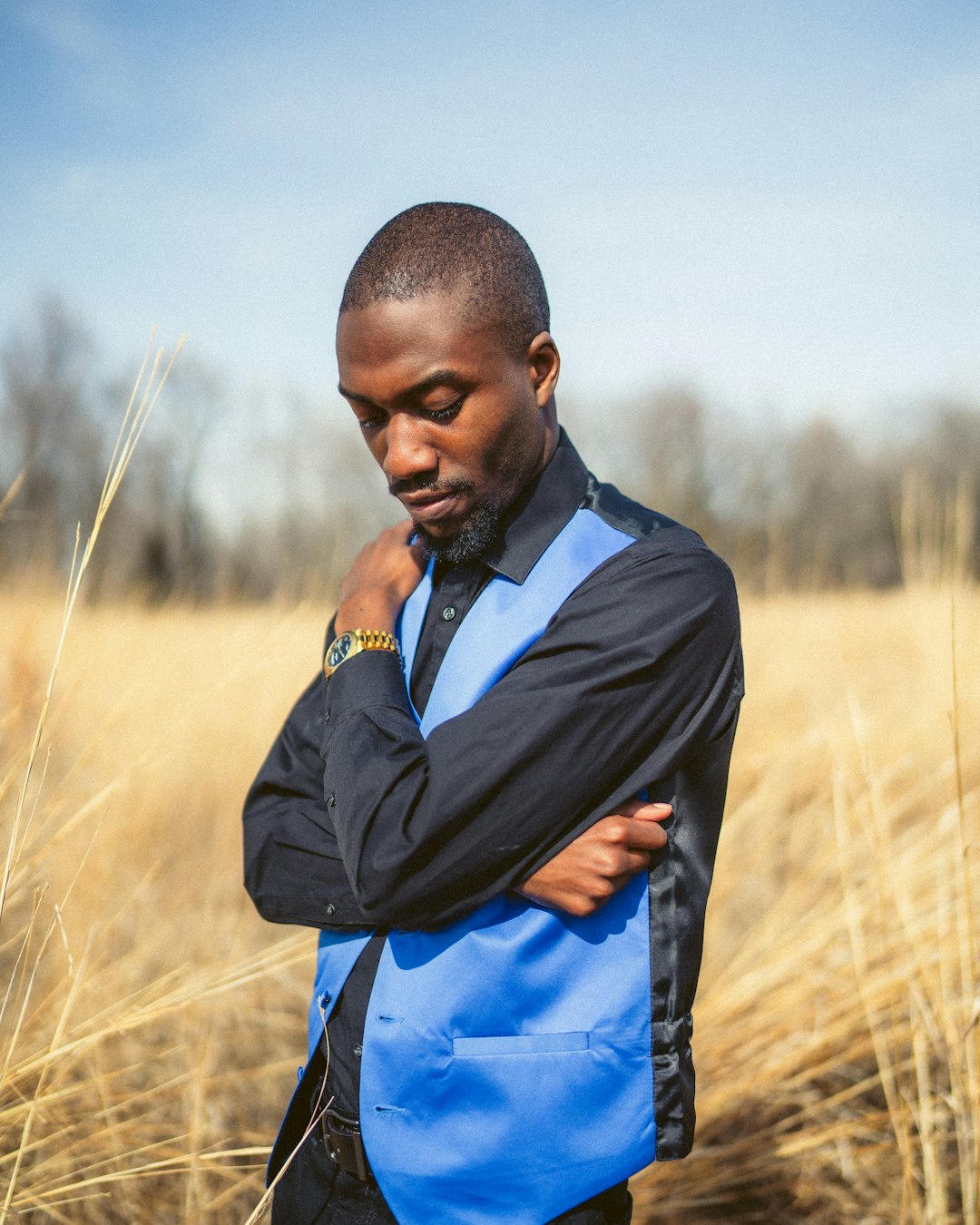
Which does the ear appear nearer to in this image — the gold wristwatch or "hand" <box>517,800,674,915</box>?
the gold wristwatch

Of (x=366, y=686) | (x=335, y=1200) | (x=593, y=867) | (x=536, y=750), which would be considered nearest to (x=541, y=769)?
(x=536, y=750)

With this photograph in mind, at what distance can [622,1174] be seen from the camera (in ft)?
4.17

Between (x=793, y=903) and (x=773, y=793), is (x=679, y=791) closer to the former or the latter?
(x=793, y=903)

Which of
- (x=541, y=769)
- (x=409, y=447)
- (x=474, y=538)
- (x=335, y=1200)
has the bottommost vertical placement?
(x=335, y=1200)

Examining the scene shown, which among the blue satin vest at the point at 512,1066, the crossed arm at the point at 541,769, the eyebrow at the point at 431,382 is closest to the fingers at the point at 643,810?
the crossed arm at the point at 541,769

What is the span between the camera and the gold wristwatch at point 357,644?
1.40 metres

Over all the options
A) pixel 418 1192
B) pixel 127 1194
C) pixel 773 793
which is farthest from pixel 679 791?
pixel 773 793

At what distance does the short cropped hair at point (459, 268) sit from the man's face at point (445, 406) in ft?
0.06

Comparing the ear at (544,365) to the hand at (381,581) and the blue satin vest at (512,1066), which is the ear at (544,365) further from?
the blue satin vest at (512,1066)

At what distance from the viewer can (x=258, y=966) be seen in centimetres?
217

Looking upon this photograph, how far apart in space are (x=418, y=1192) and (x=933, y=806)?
362 centimetres

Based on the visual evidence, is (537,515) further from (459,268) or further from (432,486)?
(459,268)

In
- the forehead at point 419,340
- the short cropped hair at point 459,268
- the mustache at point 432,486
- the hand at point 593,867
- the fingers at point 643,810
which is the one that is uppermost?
the short cropped hair at point 459,268

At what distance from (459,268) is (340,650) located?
0.55m
